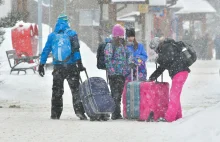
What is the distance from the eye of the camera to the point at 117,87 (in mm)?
12969

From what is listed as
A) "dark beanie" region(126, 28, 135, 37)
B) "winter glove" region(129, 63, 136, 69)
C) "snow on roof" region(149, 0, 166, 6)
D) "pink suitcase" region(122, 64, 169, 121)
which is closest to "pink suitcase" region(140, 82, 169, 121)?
"pink suitcase" region(122, 64, 169, 121)

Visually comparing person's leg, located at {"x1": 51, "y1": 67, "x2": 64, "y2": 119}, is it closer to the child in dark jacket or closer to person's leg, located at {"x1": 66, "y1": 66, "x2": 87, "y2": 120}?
person's leg, located at {"x1": 66, "y1": 66, "x2": 87, "y2": 120}

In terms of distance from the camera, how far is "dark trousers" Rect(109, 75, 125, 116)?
12.9 m

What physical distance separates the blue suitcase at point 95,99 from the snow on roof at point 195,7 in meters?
49.0

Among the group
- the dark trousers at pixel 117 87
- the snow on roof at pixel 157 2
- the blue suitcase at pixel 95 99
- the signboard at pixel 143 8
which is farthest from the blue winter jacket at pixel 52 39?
the snow on roof at pixel 157 2

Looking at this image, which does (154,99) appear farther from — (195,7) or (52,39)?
(195,7)

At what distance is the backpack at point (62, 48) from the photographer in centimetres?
1247

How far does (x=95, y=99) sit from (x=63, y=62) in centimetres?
80

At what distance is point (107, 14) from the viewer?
4359 cm

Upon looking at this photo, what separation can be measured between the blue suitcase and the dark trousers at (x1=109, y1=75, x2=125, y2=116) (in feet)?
1.52

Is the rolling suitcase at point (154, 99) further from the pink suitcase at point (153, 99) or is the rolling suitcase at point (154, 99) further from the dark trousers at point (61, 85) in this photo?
the dark trousers at point (61, 85)

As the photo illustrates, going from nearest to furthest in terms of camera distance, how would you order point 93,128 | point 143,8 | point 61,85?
point 93,128 → point 61,85 → point 143,8

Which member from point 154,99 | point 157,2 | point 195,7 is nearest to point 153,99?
point 154,99

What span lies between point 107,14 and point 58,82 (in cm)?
3110
